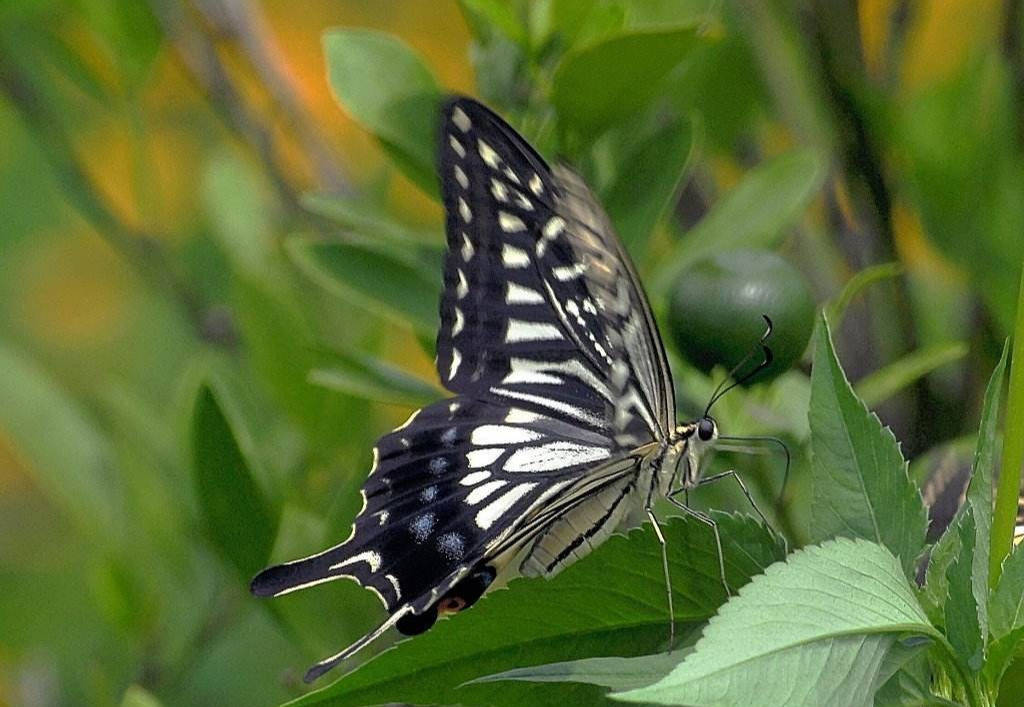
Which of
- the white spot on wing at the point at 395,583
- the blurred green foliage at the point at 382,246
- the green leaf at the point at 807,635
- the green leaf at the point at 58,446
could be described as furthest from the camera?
the green leaf at the point at 58,446

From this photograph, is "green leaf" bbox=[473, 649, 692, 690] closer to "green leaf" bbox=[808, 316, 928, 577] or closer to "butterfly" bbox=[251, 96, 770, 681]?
"green leaf" bbox=[808, 316, 928, 577]

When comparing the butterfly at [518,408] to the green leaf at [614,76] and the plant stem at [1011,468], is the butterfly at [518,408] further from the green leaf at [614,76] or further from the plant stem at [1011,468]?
the plant stem at [1011,468]

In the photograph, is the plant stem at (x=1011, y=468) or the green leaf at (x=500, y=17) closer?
the plant stem at (x=1011, y=468)

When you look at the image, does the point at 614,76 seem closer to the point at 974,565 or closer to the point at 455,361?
the point at 455,361

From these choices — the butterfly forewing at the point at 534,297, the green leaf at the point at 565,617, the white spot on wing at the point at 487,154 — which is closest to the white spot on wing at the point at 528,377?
the butterfly forewing at the point at 534,297

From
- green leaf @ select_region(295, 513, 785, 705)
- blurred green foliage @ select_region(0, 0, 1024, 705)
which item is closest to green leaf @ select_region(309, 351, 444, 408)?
blurred green foliage @ select_region(0, 0, 1024, 705)

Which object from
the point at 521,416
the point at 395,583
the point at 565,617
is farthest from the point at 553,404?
the point at 565,617
